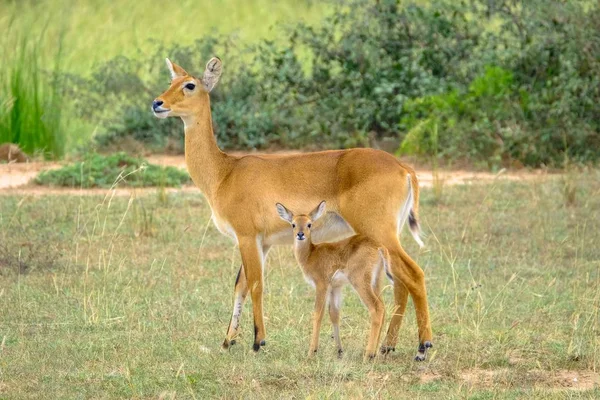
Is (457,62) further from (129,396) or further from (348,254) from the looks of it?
(129,396)

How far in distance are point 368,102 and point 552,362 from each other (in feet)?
25.8

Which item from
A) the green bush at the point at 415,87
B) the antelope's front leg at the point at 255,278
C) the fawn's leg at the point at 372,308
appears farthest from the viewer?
the green bush at the point at 415,87

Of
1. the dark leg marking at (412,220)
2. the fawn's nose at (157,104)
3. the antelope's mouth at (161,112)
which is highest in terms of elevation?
the fawn's nose at (157,104)

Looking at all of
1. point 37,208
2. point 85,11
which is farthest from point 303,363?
point 85,11

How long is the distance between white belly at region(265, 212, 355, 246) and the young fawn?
150 mm

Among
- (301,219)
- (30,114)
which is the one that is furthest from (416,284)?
(30,114)

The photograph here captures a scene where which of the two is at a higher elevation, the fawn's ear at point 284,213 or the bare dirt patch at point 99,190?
the fawn's ear at point 284,213

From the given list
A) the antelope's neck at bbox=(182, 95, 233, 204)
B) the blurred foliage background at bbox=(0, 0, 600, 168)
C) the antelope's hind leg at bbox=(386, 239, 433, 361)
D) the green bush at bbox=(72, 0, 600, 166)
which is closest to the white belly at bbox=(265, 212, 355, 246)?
the antelope's hind leg at bbox=(386, 239, 433, 361)

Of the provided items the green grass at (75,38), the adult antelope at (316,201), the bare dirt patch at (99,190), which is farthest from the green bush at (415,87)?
the adult antelope at (316,201)

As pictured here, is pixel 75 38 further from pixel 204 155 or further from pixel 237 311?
pixel 237 311

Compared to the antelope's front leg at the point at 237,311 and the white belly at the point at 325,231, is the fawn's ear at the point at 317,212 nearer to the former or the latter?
the white belly at the point at 325,231

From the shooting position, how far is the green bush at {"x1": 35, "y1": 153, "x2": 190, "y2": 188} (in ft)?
37.9

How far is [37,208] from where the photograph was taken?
34.3 feet

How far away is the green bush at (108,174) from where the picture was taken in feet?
37.9
